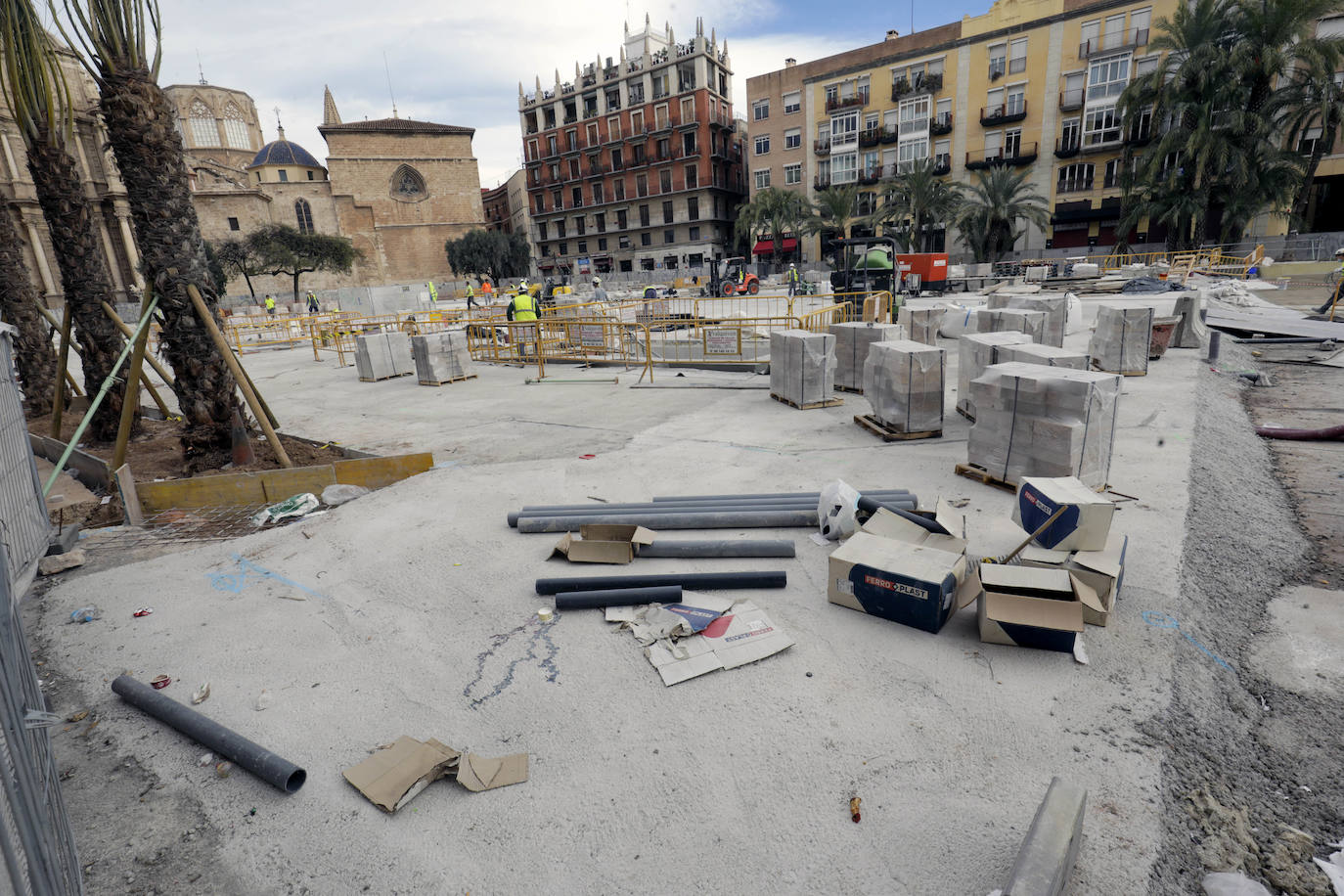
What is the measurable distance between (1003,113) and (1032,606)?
55981mm

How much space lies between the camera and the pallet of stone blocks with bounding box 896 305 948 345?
1331 centimetres

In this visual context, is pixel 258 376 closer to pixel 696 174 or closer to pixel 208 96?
pixel 696 174

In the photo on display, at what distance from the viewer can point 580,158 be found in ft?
245

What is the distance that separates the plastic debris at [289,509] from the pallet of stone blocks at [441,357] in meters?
8.05

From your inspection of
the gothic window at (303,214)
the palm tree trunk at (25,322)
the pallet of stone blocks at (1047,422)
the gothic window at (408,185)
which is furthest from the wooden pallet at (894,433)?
the gothic window at (408,185)

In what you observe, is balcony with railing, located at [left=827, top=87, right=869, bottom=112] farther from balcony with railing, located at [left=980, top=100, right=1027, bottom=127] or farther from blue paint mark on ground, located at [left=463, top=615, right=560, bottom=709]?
blue paint mark on ground, located at [left=463, top=615, right=560, bottom=709]

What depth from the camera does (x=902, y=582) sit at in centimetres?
413

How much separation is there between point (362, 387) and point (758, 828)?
1489 cm

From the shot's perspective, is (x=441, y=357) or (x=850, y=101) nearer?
(x=441, y=357)

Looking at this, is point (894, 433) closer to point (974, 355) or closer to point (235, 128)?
point (974, 355)

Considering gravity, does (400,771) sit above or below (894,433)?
below

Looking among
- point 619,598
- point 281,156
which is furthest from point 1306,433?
point 281,156

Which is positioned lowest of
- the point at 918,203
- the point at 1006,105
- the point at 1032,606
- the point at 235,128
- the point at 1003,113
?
the point at 1032,606

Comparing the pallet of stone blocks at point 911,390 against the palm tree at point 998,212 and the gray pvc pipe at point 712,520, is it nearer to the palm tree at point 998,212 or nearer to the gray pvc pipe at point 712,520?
the gray pvc pipe at point 712,520
